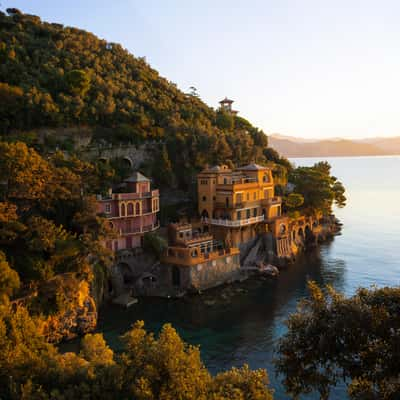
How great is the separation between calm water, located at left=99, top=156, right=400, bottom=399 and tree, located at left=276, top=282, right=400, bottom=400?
8.01 m

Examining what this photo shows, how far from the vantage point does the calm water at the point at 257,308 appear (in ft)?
96.8

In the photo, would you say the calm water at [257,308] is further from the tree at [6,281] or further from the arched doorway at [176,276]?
the tree at [6,281]

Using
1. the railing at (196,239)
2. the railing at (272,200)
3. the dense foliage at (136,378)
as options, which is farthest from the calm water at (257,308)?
the dense foliage at (136,378)

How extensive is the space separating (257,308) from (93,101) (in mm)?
36075

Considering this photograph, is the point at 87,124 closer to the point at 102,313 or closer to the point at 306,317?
the point at 102,313

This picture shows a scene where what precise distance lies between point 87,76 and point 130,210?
25.1m

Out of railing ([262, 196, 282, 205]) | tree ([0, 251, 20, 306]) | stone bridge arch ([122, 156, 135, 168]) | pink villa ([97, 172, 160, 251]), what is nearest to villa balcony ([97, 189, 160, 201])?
pink villa ([97, 172, 160, 251])

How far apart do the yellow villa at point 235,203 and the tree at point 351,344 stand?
1206 inches

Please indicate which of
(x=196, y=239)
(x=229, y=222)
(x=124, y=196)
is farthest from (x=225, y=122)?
(x=124, y=196)

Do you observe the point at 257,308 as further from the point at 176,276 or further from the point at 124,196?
the point at 124,196

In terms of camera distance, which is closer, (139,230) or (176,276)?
(176,276)

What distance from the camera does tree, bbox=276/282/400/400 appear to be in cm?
1525

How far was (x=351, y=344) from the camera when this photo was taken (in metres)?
15.9

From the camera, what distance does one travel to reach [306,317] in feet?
57.2
